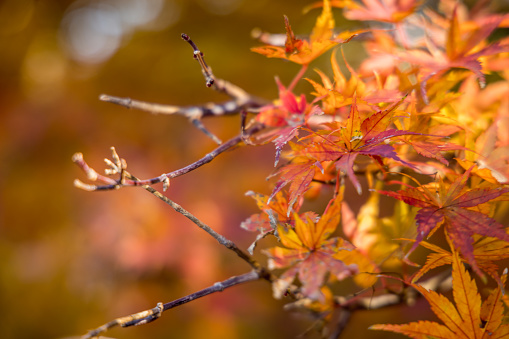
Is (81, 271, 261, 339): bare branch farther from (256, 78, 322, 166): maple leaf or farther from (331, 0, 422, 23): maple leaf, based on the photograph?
(331, 0, 422, 23): maple leaf

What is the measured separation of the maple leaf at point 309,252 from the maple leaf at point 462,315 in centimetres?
9

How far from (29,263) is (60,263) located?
0.14 metres

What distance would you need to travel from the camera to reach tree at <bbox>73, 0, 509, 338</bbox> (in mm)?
380

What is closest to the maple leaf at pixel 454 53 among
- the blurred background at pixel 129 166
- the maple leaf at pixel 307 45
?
the maple leaf at pixel 307 45

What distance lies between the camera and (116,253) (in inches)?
45.6

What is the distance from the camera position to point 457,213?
383mm

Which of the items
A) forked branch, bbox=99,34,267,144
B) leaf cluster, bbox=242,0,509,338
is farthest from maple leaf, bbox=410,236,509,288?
forked branch, bbox=99,34,267,144


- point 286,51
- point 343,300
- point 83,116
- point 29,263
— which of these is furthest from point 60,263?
point 286,51

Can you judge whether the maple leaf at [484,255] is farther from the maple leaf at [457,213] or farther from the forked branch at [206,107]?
the forked branch at [206,107]

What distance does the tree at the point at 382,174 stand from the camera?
38 centimetres

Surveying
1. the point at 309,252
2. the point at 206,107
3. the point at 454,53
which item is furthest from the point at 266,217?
the point at 454,53

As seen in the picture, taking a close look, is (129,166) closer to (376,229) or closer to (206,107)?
(206,107)

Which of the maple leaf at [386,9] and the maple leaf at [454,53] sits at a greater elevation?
the maple leaf at [386,9]

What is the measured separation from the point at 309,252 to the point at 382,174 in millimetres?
207
